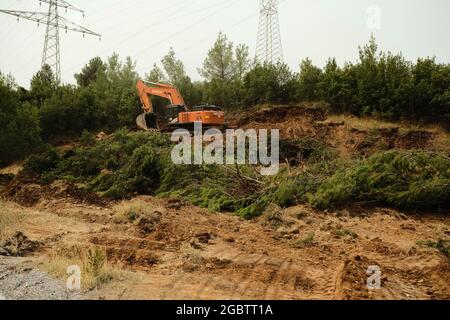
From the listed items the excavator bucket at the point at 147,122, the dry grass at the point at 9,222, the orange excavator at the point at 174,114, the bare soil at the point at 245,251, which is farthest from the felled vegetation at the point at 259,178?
the excavator bucket at the point at 147,122

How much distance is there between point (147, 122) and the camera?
22.2 metres

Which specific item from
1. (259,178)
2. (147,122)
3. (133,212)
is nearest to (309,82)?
(147,122)

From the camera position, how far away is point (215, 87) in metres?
28.2

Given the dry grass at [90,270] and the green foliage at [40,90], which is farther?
the green foliage at [40,90]

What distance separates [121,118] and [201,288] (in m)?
23.0

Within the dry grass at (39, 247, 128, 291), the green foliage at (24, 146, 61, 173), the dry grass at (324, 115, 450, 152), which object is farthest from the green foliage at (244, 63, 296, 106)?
the dry grass at (39, 247, 128, 291)

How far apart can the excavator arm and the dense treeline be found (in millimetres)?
4861

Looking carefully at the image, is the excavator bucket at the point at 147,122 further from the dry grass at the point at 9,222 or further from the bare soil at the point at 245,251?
the dry grass at the point at 9,222

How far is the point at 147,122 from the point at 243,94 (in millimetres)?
6722

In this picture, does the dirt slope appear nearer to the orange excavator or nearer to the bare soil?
the bare soil

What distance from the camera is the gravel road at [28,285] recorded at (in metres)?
5.78

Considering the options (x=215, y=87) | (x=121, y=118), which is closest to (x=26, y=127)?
(x=121, y=118)

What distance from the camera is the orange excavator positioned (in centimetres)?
1994
